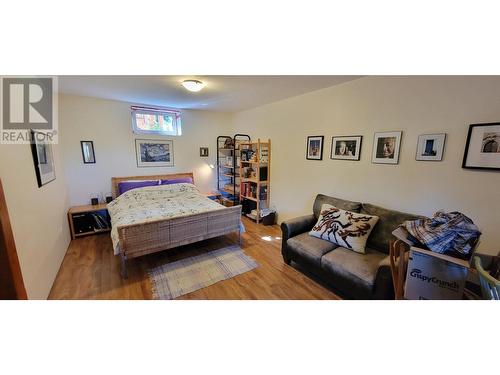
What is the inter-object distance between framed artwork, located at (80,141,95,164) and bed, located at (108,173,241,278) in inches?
17.7

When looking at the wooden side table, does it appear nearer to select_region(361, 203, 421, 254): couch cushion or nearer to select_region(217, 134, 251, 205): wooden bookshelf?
select_region(217, 134, 251, 205): wooden bookshelf

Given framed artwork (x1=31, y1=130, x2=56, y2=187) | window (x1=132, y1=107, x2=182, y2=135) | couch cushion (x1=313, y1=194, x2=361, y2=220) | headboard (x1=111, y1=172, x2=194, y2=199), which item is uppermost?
window (x1=132, y1=107, x2=182, y2=135)

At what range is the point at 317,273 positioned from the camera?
6.61 ft

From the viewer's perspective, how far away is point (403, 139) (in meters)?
1.94

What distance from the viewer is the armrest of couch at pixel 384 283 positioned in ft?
4.85

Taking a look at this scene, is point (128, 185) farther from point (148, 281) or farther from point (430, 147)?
point (430, 147)

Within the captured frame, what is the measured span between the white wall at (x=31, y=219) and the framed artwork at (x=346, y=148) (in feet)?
10.0

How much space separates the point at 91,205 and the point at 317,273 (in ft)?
12.0

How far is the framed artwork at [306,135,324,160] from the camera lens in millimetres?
2729

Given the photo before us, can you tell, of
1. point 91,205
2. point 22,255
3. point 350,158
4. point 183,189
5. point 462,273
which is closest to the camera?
point 462,273

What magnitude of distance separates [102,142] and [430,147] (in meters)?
4.48

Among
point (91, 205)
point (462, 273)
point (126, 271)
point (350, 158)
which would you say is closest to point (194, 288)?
point (126, 271)

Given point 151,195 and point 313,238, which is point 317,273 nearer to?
point 313,238

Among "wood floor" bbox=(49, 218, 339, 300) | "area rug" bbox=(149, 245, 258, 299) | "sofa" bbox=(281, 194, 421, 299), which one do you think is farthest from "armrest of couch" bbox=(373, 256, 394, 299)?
"area rug" bbox=(149, 245, 258, 299)
